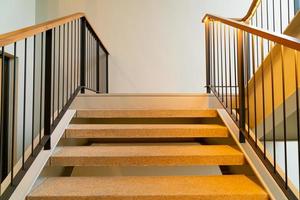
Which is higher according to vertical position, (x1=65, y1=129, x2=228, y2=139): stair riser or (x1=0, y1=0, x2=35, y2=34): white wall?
(x1=0, y1=0, x2=35, y2=34): white wall

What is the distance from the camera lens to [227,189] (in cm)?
168

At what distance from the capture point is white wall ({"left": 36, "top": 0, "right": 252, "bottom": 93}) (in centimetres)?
460

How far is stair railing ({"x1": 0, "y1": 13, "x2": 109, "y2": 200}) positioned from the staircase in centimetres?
17

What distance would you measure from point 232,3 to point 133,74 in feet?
6.53

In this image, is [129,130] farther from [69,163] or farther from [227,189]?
[227,189]

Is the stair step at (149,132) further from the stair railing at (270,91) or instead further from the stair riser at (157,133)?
the stair railing at (270,91)

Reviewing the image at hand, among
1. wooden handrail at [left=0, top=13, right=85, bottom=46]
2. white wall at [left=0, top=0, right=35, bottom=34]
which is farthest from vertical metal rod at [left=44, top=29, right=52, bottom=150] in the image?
white wall at [left=0, top=0, right=35, bottom=34]

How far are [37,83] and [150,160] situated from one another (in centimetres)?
314

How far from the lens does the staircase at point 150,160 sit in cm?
162

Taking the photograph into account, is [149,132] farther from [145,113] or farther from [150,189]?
[150,189]

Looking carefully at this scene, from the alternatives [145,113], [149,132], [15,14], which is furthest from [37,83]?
[149,132]

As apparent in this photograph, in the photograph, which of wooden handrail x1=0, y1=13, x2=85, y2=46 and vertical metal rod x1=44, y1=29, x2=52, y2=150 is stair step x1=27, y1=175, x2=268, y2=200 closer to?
vertical metal rod x1=44, y1=29, x2=52, y2=150

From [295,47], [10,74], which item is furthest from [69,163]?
[10,74]

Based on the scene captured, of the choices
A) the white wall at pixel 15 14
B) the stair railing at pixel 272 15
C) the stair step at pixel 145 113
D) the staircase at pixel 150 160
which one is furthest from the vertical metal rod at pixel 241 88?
the white wall at pixel 15 14
